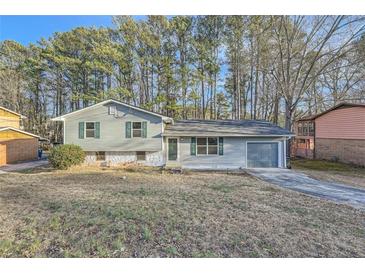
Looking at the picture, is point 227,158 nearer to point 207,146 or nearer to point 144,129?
point 207,146

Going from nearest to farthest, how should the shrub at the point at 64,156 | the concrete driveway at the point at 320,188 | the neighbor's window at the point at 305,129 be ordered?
1. the concrete driveway at the point at 320,188
2. the shrub at the point at 64,156
3. the neighbor's window at the point at 305,129

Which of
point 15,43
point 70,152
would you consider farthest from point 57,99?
point 70,152

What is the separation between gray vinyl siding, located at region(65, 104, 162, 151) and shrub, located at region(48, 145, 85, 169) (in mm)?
1206

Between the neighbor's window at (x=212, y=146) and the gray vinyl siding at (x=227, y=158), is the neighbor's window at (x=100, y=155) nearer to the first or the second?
the gray vinyl siding at (x=227, y=158)

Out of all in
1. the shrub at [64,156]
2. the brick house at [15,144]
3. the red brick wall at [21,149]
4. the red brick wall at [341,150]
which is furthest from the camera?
the red brick wall at [21,149]

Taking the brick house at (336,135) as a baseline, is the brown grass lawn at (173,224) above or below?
below

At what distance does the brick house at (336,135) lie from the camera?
15.6 m

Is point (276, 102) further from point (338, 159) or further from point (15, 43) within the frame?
point (15, 43)

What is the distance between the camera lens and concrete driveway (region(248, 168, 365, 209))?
7184mm

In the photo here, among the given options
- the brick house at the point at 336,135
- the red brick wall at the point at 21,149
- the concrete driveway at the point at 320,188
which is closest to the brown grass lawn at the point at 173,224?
the concrete driveway at the point at 320,188

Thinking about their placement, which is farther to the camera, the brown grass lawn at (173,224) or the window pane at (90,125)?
the window pane at (90,125)

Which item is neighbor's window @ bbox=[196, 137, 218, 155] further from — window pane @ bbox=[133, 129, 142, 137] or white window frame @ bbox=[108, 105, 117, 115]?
white window frame @ bbox=[108, 105, 117, 115]

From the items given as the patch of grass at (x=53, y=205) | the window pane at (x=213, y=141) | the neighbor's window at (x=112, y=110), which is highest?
the neighbor's window at (x=112, y=110)
